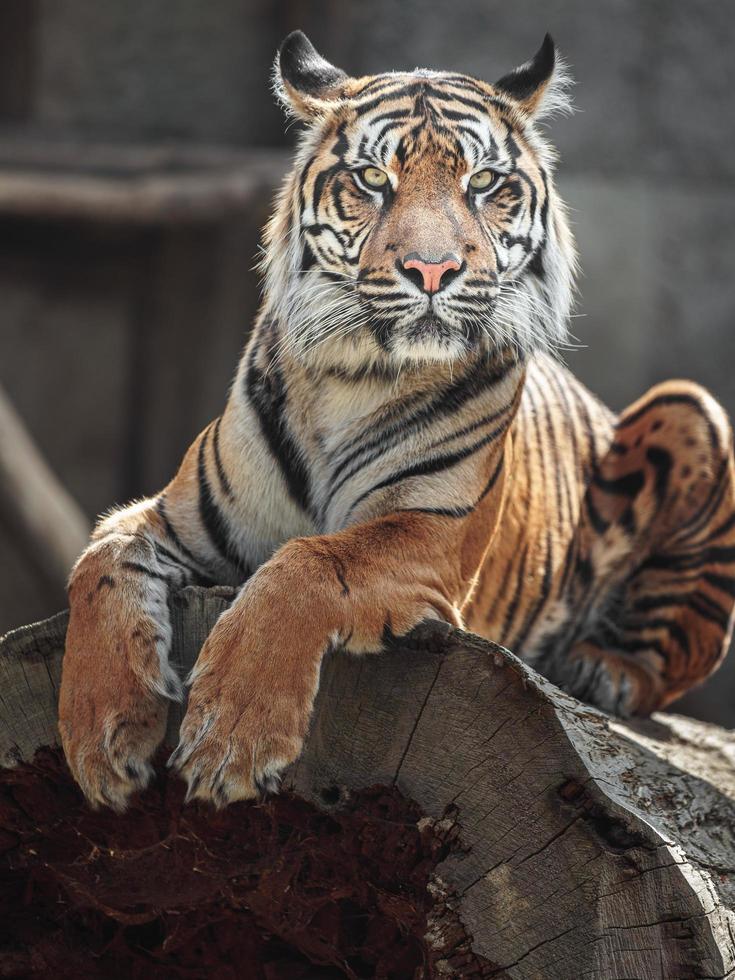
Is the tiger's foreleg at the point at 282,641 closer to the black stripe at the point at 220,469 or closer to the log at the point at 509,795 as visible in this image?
the log at the point at 509,795

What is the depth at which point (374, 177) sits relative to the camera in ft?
8.16

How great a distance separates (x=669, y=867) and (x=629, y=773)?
0.89 ft

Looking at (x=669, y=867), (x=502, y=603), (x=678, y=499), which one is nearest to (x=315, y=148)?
(x=502, y=603)

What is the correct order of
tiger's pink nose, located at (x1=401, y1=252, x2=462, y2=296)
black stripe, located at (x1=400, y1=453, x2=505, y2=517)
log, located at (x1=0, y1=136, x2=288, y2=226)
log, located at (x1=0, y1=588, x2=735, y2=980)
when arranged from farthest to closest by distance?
log, located at (x1=0, y1=136, x2=288, y2=226) → black stripe, located at (x1=400, y1=453, x2=505, y2=517) → tiger's pink nose, located at (x1=401, y1=252, x2=462, y2=296) → log, located at (x1=0, y1=588, x2=735, y2=980)

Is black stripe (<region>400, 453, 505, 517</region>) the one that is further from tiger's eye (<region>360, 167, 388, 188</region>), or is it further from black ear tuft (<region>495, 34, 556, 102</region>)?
black ear tuft (<region>495, 34, 556, 102</region>)

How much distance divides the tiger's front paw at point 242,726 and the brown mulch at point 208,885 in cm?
7

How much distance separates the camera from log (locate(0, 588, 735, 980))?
1.76 m

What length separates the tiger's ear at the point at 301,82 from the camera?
8.63ft

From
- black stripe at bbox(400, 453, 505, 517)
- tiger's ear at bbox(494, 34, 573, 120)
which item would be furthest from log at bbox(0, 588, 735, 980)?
tiger's ear at bbox(494, 34, 573, 120)

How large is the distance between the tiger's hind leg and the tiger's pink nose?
4.15ft

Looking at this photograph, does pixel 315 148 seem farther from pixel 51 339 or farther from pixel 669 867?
pixel 51 339

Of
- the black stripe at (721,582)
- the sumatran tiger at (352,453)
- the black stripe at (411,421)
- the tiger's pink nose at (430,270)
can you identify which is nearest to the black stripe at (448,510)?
the sumatran tiger at (352,453)

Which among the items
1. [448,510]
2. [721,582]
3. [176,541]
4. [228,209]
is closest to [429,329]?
[448,510]

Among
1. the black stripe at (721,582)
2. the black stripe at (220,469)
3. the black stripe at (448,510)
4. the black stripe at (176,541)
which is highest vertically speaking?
the black stripe at (448,510)
